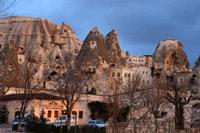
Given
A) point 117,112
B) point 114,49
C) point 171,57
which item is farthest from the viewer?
point 171,57

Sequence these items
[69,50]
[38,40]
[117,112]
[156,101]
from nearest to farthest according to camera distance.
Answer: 1. [117,112]
2. [156,101]
3. [69,50]
4. [38,40]

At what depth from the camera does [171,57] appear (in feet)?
Answer: 332

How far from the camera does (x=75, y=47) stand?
105812 millimetres

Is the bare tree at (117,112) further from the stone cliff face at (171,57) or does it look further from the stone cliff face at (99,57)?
the stone cliff face at (171,57)

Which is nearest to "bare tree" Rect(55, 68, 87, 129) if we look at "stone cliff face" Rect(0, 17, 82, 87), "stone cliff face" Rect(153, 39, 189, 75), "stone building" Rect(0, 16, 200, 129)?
"stone building" Rect(0, 16, 200, 129)

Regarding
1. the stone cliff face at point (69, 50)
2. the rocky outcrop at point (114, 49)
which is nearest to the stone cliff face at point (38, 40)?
the stone cliff face at point (69, 50)

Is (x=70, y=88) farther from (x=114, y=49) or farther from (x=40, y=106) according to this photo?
(x=114, y=49)

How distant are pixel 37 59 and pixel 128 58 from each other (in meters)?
29.7

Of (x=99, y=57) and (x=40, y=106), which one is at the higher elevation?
(x=99, y=57)

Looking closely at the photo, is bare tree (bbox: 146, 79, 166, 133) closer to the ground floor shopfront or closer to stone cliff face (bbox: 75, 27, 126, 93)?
the ground floor shopfront

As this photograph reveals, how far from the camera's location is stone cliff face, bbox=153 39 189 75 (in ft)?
322

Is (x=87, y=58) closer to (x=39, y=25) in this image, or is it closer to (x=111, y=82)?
(x=111, y=82)

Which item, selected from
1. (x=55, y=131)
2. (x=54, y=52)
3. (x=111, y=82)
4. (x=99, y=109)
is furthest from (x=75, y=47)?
(x=55, y=131)

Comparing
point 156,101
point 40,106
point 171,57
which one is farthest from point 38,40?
point 156,101
